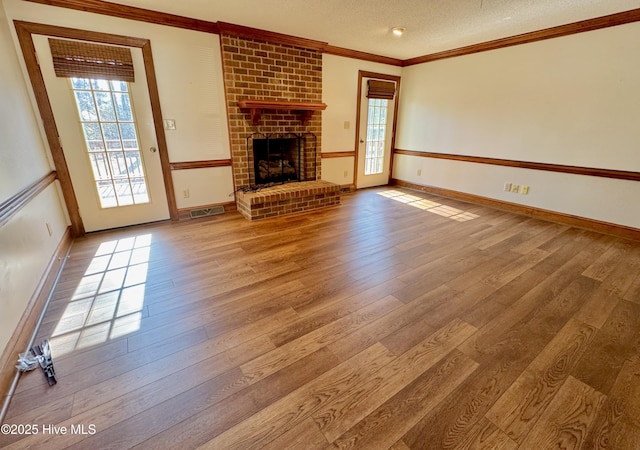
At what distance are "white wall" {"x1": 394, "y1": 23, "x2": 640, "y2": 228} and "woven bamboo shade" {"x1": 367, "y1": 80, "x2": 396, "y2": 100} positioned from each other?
1.27ft

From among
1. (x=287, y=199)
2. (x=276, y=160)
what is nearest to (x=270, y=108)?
(x=276, y=160)

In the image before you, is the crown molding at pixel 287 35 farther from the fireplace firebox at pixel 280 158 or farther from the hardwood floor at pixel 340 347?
the hardwood floor at pixel 340 347

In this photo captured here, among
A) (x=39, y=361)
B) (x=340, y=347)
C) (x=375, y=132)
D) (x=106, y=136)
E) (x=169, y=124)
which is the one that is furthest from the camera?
(x=375, y=132)

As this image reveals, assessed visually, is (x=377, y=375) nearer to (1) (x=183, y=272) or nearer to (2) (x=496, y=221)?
(1) (x=183, y=272)

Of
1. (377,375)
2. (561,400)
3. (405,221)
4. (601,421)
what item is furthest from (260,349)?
(405,221)

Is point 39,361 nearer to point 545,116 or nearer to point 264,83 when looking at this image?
point 264,83

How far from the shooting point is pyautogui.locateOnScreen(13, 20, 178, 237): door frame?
269 centimetres

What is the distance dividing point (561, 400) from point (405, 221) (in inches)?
102

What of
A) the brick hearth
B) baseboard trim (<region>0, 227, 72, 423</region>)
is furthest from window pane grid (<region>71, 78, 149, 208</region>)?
the brick hearth

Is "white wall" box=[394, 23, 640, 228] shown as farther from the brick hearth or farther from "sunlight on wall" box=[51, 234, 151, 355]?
"sunlight on wall" box=[51, 234, 151, 355]

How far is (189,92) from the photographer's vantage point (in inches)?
138

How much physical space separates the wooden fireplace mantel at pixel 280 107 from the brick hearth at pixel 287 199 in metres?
1.00

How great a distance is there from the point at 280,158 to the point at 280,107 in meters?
0.83

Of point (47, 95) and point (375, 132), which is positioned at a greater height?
point (47, 95)
